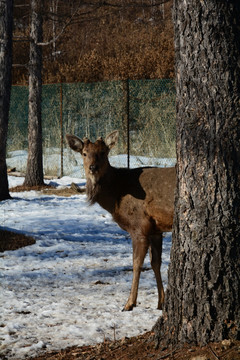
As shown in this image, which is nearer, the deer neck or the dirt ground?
the dirt ground

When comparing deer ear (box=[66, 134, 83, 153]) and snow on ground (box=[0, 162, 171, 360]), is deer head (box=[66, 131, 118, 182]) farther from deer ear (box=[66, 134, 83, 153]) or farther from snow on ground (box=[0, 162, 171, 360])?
snow on ground (box=[0, 162, 171, 360])

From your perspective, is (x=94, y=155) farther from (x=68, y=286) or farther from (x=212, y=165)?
(x=212, y=165)

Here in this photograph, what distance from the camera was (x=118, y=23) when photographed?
137 feet

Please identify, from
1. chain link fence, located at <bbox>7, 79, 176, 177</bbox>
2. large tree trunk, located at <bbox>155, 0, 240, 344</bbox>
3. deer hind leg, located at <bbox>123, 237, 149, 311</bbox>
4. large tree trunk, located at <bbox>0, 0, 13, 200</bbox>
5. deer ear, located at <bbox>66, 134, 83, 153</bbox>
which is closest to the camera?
large tree trunk, located at <bbox>155, 0, 240, 344</bbox>

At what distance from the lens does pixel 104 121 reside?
2006cm

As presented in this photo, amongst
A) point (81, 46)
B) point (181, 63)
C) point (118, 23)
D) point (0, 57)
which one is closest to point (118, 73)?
point (81, 46)

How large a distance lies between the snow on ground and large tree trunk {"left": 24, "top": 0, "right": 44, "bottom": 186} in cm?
423

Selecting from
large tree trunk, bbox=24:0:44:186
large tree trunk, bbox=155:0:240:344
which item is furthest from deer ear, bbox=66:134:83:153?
large tree trunk, bbox=24:0:44:186

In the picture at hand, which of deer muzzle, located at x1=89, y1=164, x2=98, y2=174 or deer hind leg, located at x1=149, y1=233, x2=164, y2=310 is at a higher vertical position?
deer muzzle, located at x1=89, y1=164, x2=98, y2=174

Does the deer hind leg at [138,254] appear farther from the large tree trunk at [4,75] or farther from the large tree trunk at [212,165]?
the large tree trunk at [4,75]

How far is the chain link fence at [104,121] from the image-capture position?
59.5 ft

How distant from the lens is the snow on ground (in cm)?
498

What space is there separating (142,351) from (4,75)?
31.5 ft

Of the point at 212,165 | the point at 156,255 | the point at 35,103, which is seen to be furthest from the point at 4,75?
the point at 212,165
